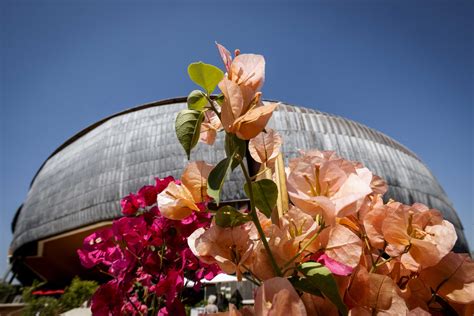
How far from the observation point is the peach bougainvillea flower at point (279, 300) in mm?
340

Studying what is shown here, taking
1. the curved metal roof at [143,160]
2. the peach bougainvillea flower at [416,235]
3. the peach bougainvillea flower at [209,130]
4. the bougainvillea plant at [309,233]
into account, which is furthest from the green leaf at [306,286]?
the curved metal roof at [143,160]

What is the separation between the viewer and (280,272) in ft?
1.34

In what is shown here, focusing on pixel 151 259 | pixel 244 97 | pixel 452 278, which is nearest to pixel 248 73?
pixel 244 97

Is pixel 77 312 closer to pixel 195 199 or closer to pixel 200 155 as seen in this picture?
pixel 195 199

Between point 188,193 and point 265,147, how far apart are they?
14 centimetres

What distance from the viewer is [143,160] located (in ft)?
50.8

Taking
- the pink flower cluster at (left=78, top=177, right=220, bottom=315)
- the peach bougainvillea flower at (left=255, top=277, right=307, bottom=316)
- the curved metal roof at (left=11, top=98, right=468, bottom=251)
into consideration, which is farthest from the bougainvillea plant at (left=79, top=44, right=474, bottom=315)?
the curved metal roof at (left=11, top=98, right=468, bottom=251)

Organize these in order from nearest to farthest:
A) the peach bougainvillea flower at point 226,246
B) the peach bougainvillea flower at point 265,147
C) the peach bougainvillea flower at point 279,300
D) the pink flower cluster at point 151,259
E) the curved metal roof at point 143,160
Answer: the peach bougainvillea flower at point 279,300, the peach bougainvillea flower at point 226,246, the peach bougainvillea flower at point 265,147, the pink flower cluster at point 151,259, the curved metal roof at point 143,160

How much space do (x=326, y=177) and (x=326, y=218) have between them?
0.05 meters

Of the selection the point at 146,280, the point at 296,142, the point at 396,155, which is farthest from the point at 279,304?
the point at 396,155

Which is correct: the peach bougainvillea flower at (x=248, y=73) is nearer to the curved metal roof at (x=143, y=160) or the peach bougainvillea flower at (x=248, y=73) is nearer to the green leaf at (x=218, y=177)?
the green leaf at (x=218, y=177)

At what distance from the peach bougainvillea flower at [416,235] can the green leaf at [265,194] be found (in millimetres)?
142

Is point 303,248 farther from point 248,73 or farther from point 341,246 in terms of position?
point 248,73

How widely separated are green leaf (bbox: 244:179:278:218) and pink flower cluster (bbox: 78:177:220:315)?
0.34 meters
